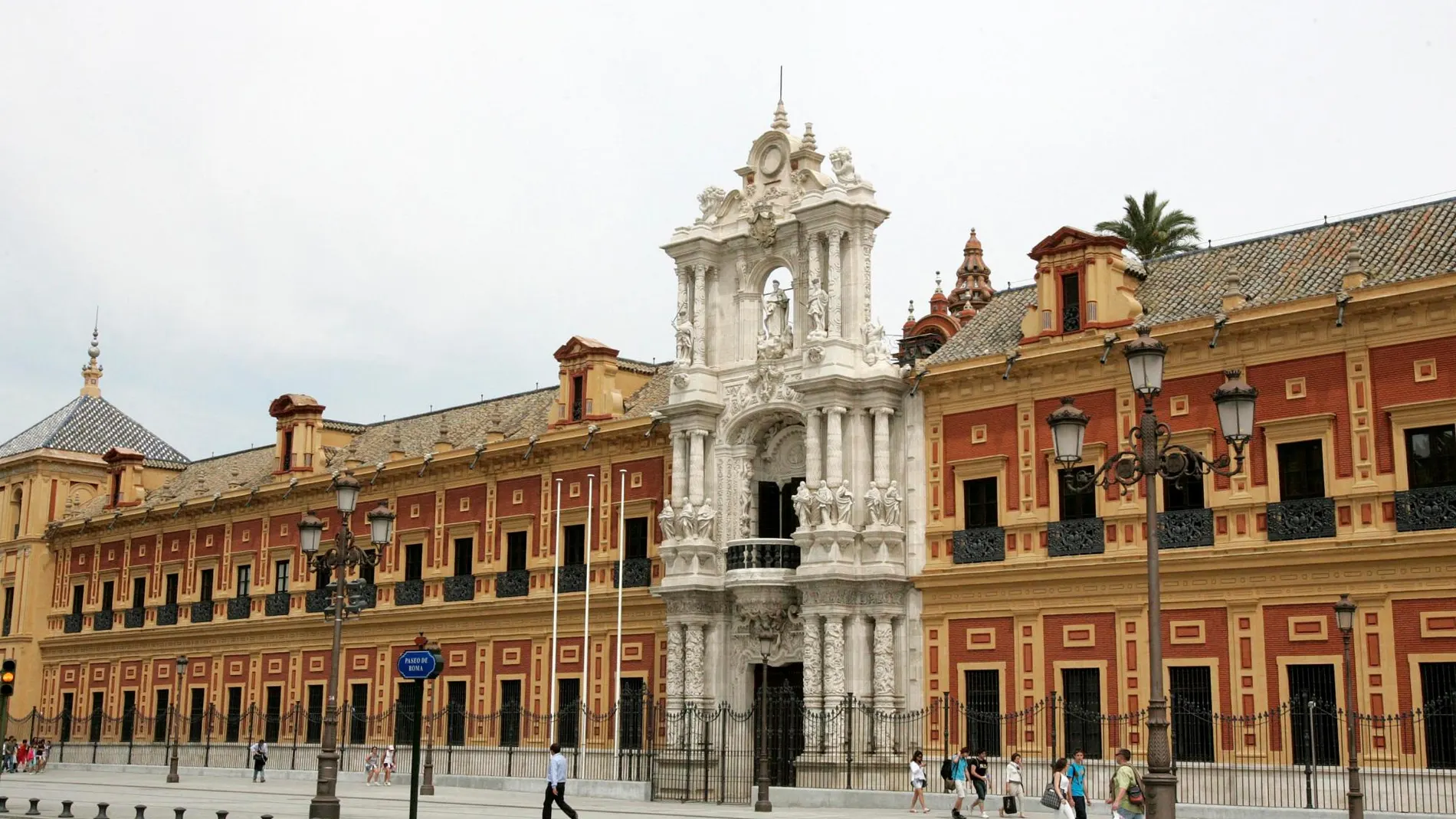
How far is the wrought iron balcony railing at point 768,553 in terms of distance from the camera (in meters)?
32.0

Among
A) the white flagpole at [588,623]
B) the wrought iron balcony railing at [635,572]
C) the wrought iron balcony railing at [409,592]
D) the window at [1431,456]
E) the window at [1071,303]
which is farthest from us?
the wrought iron balcony railing at [409,592]

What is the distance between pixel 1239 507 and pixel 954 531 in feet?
18.7

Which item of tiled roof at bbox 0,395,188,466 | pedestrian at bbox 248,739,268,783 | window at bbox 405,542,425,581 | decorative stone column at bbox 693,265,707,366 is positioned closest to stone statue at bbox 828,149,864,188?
decorative stone column at bbox 693,265,707,366

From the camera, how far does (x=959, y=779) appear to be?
83.5ft

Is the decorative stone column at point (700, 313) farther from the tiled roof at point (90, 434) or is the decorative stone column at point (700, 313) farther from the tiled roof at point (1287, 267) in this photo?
the tiled roof at point (90, 434)

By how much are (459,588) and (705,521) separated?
29.8ft

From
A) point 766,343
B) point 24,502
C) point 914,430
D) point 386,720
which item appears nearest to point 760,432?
point 766,343

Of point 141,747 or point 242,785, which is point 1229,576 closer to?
point 242,785

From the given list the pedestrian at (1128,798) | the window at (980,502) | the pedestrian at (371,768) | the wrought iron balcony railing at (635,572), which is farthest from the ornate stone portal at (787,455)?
the pedestrian at (1128,798)

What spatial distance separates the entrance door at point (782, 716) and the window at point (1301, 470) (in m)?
9.85

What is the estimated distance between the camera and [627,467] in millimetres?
36500

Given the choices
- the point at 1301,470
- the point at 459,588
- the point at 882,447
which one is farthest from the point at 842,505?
the point at 459,588

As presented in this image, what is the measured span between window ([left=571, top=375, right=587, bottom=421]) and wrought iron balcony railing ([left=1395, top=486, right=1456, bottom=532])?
62.9 ft

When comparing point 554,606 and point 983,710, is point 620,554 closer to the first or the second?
point 554,606
